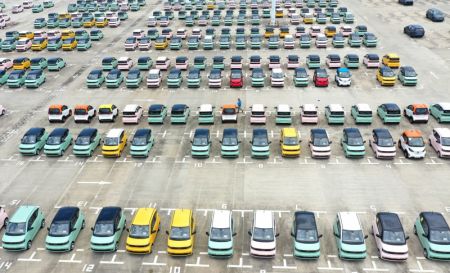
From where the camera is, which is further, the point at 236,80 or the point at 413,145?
the point at 236,80

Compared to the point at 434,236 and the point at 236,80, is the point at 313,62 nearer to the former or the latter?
the point at 236,80

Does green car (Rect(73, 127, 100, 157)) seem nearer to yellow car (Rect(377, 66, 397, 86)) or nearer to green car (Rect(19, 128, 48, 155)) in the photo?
green car (Rect(19, 128, 48, 155))

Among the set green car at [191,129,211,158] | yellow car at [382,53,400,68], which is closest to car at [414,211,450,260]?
green car at [191,129,211,158]

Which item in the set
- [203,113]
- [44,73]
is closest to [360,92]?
[203,113]

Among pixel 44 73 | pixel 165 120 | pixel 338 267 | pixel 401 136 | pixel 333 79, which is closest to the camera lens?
pixel 338 267

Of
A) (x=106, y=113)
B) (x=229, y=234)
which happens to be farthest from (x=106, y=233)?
(x=106, y=113)

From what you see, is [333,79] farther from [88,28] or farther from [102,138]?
[88,28]

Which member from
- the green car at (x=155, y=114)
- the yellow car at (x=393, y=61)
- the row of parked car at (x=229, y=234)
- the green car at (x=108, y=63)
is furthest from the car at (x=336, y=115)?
the green car at (x=108, y=63)

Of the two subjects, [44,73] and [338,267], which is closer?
[338,267]
